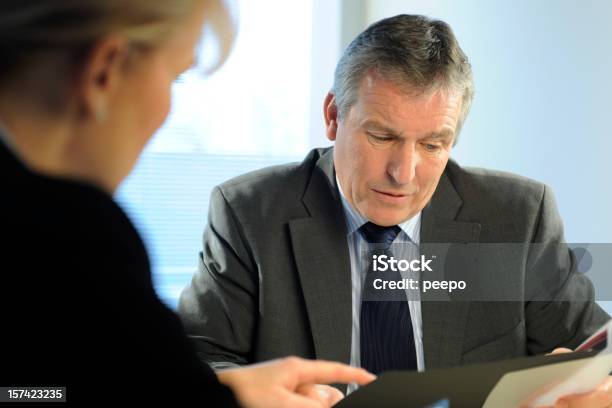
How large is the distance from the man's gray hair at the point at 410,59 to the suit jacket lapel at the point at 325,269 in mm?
231

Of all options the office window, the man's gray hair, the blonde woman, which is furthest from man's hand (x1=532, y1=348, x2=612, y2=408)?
the office window

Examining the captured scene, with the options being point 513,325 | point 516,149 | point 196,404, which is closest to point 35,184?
point 196,404

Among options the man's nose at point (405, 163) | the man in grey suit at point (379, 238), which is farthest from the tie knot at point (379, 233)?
the man's nose at point (405, 163)

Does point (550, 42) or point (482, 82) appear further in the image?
point (482, 82)

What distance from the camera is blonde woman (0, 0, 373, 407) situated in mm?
575

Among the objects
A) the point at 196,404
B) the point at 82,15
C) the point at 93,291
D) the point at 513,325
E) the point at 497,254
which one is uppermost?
the point at 82,15

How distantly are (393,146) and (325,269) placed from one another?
32 centimetres

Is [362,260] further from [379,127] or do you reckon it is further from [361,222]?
[379,127]

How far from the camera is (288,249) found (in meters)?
1.79

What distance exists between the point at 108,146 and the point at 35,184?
0.08 meters

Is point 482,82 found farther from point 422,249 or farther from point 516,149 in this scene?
point 422,249

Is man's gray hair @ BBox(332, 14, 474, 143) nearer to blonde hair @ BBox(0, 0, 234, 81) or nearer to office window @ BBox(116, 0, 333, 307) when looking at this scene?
blonde hair @ BBox(0, 0, 234, 81)

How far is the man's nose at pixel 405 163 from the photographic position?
1654 mm

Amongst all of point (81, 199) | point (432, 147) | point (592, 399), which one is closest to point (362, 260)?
point (432, 147)
